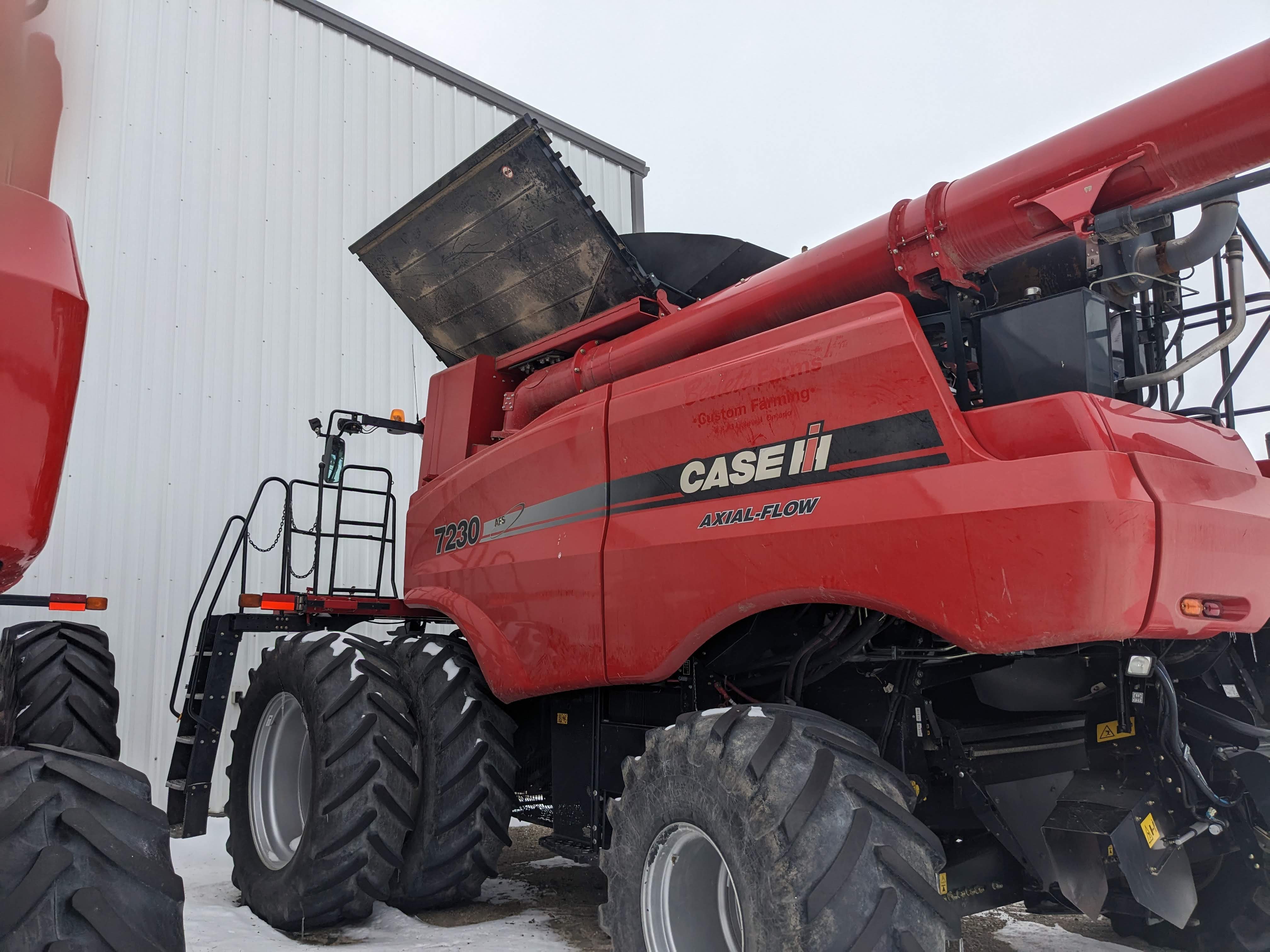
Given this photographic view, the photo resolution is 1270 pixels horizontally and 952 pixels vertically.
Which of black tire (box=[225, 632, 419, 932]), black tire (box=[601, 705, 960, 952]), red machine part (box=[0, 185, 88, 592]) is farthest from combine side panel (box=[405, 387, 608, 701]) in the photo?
red machine part (box=[0, 185, 88, 592])

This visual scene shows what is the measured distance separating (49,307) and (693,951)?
2.58m

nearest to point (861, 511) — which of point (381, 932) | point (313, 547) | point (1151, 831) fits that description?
point (1151, 831)

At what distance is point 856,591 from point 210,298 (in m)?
7.45

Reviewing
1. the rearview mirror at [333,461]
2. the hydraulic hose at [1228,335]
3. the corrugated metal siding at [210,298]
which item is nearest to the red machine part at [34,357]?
the hydraulic hose at [1228,335]

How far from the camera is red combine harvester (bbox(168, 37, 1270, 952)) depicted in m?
2.58

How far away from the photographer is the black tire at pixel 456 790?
14.9 feet

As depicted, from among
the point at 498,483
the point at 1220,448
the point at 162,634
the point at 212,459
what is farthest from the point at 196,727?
the point at 1220,448

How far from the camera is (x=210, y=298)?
336 inches

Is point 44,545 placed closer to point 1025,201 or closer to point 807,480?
point 807,480

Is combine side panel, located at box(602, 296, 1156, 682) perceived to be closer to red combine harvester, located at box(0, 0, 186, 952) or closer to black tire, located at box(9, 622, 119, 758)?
red combine harvester, located at box(0, 0, 186, 952)

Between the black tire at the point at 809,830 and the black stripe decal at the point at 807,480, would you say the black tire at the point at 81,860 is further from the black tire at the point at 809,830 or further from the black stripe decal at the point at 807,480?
the black stripe decal at the point at 807,480

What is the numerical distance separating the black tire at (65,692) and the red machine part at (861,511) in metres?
2.45

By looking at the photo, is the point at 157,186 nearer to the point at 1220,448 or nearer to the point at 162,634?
the point at 162,634

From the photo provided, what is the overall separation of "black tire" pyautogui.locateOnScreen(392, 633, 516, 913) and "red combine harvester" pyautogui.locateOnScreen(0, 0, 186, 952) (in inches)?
106
